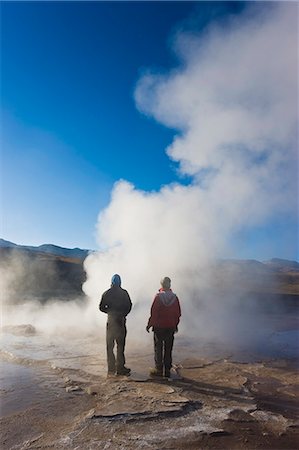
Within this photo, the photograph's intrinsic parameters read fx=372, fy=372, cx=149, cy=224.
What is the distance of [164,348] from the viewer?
616cm

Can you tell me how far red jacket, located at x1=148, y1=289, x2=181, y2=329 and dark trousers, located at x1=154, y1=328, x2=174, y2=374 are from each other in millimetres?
106

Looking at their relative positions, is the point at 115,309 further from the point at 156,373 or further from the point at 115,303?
the point at 156,373

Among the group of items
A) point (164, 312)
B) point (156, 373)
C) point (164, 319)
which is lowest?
point (156, 373)

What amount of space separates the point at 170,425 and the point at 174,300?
252 cm

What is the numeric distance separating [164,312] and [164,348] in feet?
1.90

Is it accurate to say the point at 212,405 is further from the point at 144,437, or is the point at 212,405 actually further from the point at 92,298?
the point at 92,298

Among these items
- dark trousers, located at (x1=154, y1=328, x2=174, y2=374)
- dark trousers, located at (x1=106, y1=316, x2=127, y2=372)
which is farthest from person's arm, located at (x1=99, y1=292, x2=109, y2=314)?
dark trousers, located at (x1=154, y1=328, x2=174, y2=374)

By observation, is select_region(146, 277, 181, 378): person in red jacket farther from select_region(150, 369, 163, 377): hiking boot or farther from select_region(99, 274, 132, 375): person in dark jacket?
select_region(99, 274, 132, 375): person in dark jacket

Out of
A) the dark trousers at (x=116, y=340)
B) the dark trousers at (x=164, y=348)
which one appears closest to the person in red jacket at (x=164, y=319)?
the dark trousers at (x=164, y=348)

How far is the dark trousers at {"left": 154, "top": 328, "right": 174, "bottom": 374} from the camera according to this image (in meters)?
6.03

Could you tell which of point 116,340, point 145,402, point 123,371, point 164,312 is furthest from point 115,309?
point 145,402

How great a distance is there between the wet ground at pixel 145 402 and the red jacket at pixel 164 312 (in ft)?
2.74

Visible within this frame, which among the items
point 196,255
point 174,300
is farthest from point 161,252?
point 174,300

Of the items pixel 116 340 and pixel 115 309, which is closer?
pixel 116 340
